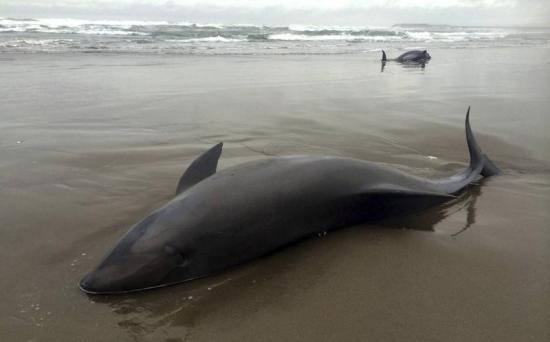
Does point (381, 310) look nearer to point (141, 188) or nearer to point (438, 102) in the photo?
point (141, 188)

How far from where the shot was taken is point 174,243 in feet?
8.89

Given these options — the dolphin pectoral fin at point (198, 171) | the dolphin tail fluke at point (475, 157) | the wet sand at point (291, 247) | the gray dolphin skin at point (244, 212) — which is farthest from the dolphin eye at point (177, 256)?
the dolphin tail fluke at point (475, 157)

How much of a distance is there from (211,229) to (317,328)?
0.87 metres

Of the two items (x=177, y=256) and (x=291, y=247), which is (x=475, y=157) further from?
(x=177, y=256)

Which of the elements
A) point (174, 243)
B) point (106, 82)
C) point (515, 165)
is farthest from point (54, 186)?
point (106, 82)

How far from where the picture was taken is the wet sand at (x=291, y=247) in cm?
244

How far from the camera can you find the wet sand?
7.99ft

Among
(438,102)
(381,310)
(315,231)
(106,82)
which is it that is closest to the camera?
(381,310)

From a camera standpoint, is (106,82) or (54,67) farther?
(54,67)

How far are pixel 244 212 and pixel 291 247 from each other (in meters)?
0.49

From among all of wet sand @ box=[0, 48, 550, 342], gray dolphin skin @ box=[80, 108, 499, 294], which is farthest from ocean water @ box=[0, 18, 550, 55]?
gray dolphin skin @ box=[80, 108, 499, 294]

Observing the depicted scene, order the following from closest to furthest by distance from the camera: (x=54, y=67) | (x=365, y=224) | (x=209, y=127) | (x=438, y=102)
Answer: (x=365, y=224) → (x=209, y=127) → (x=438, y=102) → (x=54, y=67)

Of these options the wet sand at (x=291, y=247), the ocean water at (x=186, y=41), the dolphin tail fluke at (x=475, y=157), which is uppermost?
the ocean water at (x=186, y=41)

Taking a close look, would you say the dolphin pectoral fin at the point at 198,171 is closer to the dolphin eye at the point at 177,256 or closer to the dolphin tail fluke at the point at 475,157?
the dolphin eye at the point at 177,256
